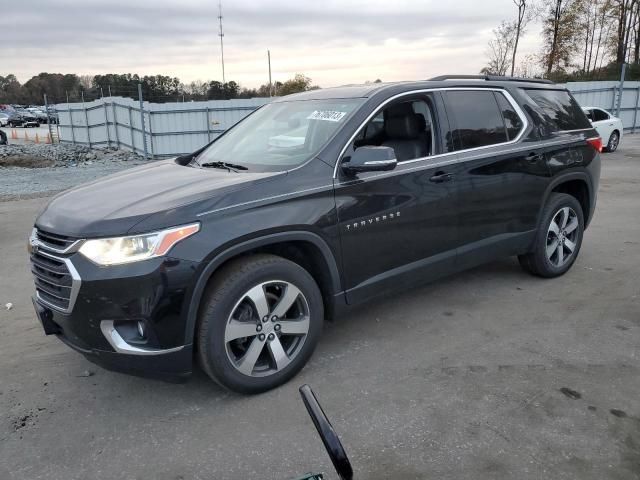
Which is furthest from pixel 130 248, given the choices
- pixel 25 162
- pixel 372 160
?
pixel 25 162

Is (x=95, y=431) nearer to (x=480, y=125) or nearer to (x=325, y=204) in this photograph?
(x=325, y=204)

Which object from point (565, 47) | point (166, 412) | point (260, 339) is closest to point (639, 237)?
point (260, 339)

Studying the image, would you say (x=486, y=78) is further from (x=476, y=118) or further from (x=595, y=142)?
(x=595, y=142)

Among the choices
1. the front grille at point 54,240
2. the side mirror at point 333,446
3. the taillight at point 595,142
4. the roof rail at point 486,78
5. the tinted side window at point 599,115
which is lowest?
the side mirror at point 333,446

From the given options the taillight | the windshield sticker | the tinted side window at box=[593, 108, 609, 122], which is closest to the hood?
the windshield sticker

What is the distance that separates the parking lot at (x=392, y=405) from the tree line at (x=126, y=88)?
1642cm

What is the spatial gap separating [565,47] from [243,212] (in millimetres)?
39447

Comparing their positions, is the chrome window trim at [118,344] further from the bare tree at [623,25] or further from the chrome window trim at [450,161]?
the bare tree at [623,25]

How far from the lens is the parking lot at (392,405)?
2658 millimetres

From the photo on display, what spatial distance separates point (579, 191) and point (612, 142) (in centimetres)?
1353

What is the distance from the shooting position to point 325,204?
3320 millimetres

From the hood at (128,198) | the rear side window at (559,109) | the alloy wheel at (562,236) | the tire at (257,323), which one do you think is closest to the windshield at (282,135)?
the hood at (128,198)

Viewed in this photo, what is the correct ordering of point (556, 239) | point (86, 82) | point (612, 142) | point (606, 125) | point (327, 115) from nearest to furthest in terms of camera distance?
1. point (327, 115)
2. point (556, 239)
3. point (606, 125)
4. point (612, 142)
5. point (86, 82)

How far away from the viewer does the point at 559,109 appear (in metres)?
→ 5.09
